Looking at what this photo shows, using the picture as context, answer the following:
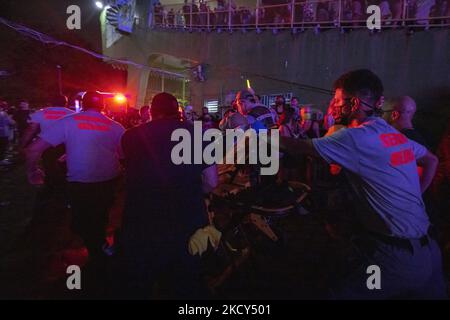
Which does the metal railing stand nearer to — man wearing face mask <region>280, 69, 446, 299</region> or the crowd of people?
the crowd of people

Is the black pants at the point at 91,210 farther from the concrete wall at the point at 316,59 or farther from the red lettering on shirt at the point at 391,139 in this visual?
the concrete wall at the point at 316,59

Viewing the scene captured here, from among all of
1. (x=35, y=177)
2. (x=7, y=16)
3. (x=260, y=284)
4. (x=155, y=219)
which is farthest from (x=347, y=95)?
(x=7, y=16)

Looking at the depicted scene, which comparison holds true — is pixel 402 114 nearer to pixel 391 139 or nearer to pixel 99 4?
pixel 391 139

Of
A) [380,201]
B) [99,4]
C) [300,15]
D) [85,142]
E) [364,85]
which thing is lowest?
[380,201]

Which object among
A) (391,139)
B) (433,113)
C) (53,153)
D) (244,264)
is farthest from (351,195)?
(433,113)

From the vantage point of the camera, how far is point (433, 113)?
10.2m

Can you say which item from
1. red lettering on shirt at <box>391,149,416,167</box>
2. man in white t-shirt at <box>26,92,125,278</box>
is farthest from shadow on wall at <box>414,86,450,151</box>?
man in white t-shirt at <box>26,92,125,278</box>

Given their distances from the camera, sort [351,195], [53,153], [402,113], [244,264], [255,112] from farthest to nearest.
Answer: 1. [255,112]
2. [53,153]
3. [244,264]
4. [402,113]
5. [351,195]

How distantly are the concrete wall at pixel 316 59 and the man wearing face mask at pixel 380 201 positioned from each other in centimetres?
891

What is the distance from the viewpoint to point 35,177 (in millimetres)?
3893

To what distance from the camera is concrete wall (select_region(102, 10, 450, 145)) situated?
34.0 feet

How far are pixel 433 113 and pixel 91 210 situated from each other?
9869mm

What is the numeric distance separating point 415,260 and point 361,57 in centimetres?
1081
